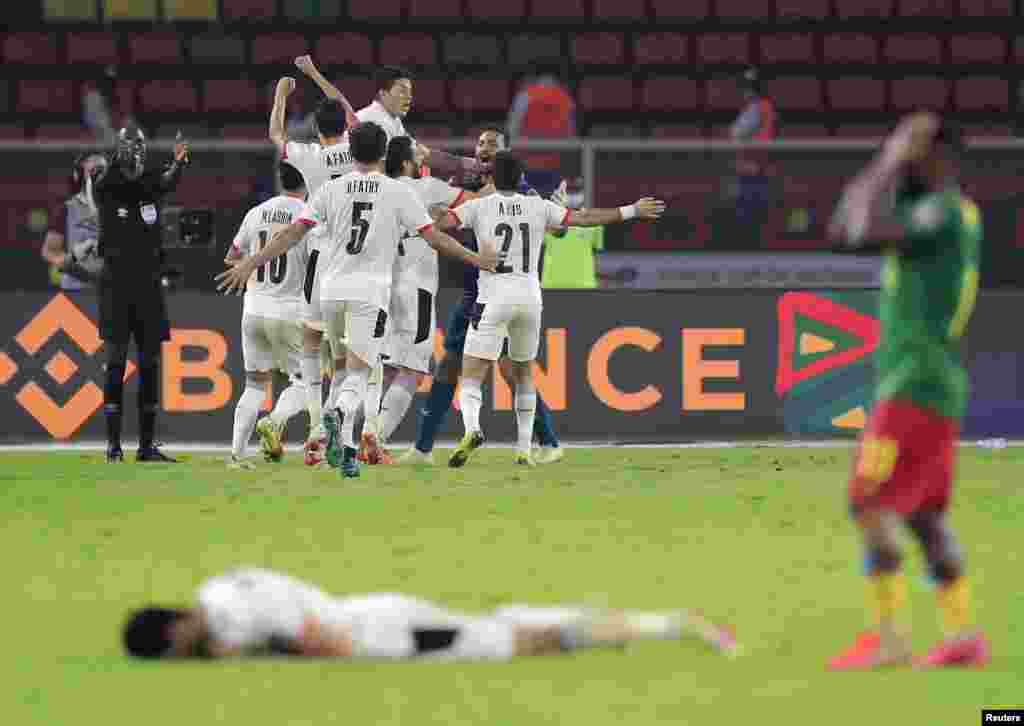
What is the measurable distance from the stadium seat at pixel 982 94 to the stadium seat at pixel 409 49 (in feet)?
21.0

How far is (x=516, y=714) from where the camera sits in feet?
21.9

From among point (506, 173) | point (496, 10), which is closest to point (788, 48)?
point (496, 10)

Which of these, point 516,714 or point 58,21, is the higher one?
point 58,21

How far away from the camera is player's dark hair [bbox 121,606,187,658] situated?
7.38 metres

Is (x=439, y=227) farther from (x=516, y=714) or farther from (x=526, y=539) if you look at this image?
(x=516, y=714)

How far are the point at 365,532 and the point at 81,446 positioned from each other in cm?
723

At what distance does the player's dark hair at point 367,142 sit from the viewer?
14.0m

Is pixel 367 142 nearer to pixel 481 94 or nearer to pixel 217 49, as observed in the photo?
pixel 481 94

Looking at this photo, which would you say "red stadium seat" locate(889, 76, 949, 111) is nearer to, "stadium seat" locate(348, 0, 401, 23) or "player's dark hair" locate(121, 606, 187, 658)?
"stadium seat" locate(348, 0, 401, 23)

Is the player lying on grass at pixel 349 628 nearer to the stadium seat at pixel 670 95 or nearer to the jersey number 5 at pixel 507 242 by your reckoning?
the jersey number 5 at pixel 507 242

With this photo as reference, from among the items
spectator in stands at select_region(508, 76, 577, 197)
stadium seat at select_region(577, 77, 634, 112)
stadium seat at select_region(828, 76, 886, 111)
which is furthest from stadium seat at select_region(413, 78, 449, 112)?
stadium seat at select_region(828, 76, 886, 111)

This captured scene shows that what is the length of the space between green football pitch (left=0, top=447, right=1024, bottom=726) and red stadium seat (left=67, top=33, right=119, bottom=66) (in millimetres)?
9936

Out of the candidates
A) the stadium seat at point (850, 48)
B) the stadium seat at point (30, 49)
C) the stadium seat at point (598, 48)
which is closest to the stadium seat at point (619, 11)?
the stadium seat at point (598, 48)

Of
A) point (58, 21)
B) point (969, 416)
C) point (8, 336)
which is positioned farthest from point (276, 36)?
point (969, 416)
